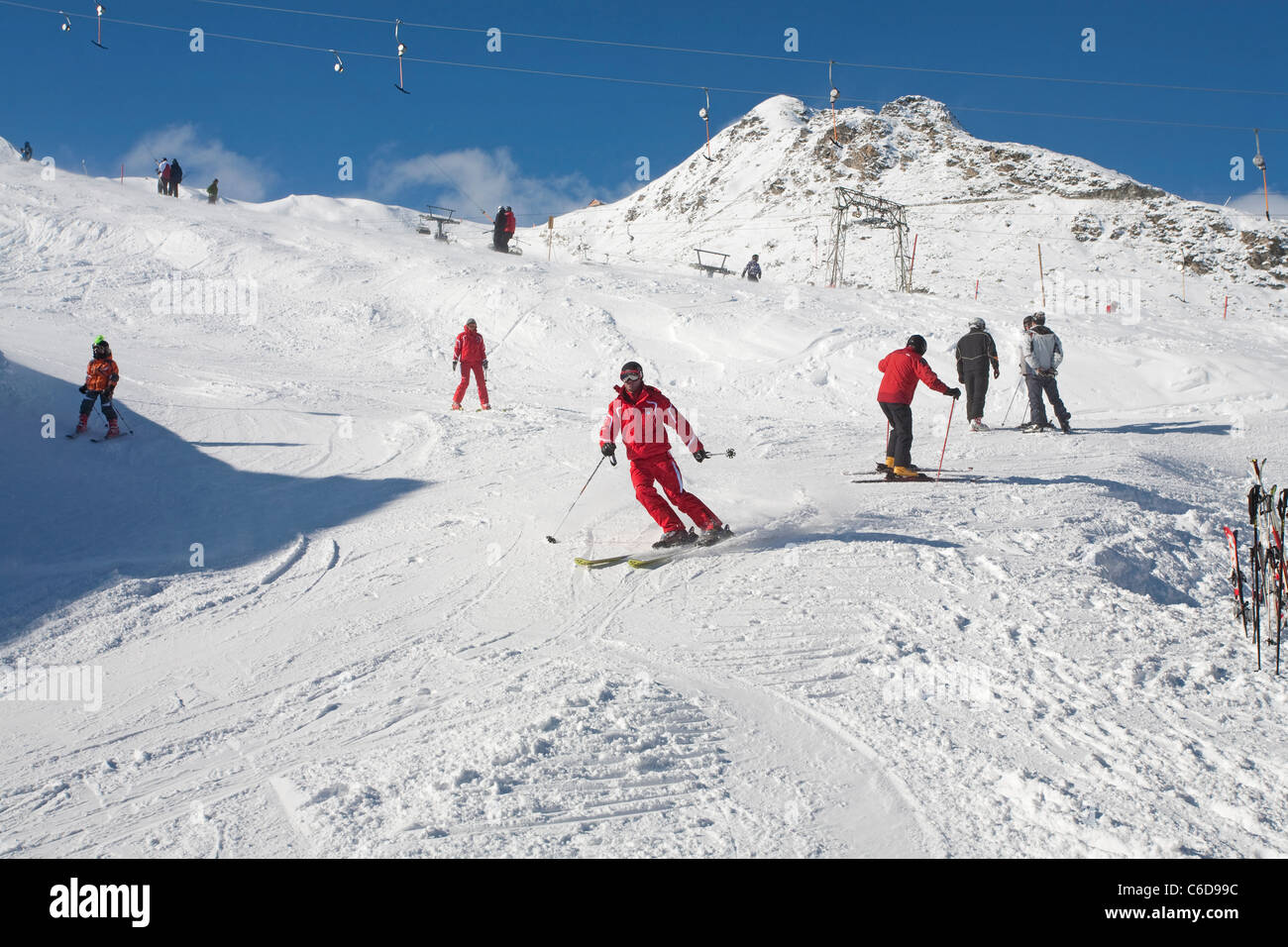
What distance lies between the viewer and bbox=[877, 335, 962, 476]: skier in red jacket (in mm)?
9500

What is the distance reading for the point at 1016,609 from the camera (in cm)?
596

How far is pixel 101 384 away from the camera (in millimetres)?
11062

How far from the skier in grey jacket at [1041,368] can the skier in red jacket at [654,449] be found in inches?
286

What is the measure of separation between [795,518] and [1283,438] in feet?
32.0

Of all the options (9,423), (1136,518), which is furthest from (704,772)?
(9,423)

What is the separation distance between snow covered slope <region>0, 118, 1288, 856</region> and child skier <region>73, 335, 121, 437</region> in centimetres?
51

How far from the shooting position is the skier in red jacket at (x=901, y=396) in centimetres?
950

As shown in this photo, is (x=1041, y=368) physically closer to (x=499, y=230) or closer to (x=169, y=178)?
(x=499, y=230)

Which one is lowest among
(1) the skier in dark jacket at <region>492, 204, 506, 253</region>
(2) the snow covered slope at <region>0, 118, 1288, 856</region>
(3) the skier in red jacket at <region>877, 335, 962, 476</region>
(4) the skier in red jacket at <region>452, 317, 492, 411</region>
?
(2) the snow covered slope at <region>0, 118, 1288, 856</region>

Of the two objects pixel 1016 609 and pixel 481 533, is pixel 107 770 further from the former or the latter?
pixel 1016 609

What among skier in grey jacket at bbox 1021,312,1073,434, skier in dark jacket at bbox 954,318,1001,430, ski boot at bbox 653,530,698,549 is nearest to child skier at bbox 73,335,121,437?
ski boot at bbox 653,530,698,549

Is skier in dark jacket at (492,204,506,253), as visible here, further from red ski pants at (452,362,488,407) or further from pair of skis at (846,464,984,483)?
pair of skis at (846,464,984,483)

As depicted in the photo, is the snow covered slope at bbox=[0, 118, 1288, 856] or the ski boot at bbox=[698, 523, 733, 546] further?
the ski boot at bbox=[698, 523, 733, 546]

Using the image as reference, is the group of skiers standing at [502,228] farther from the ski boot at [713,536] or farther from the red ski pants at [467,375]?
the ski boot at [713,536]
